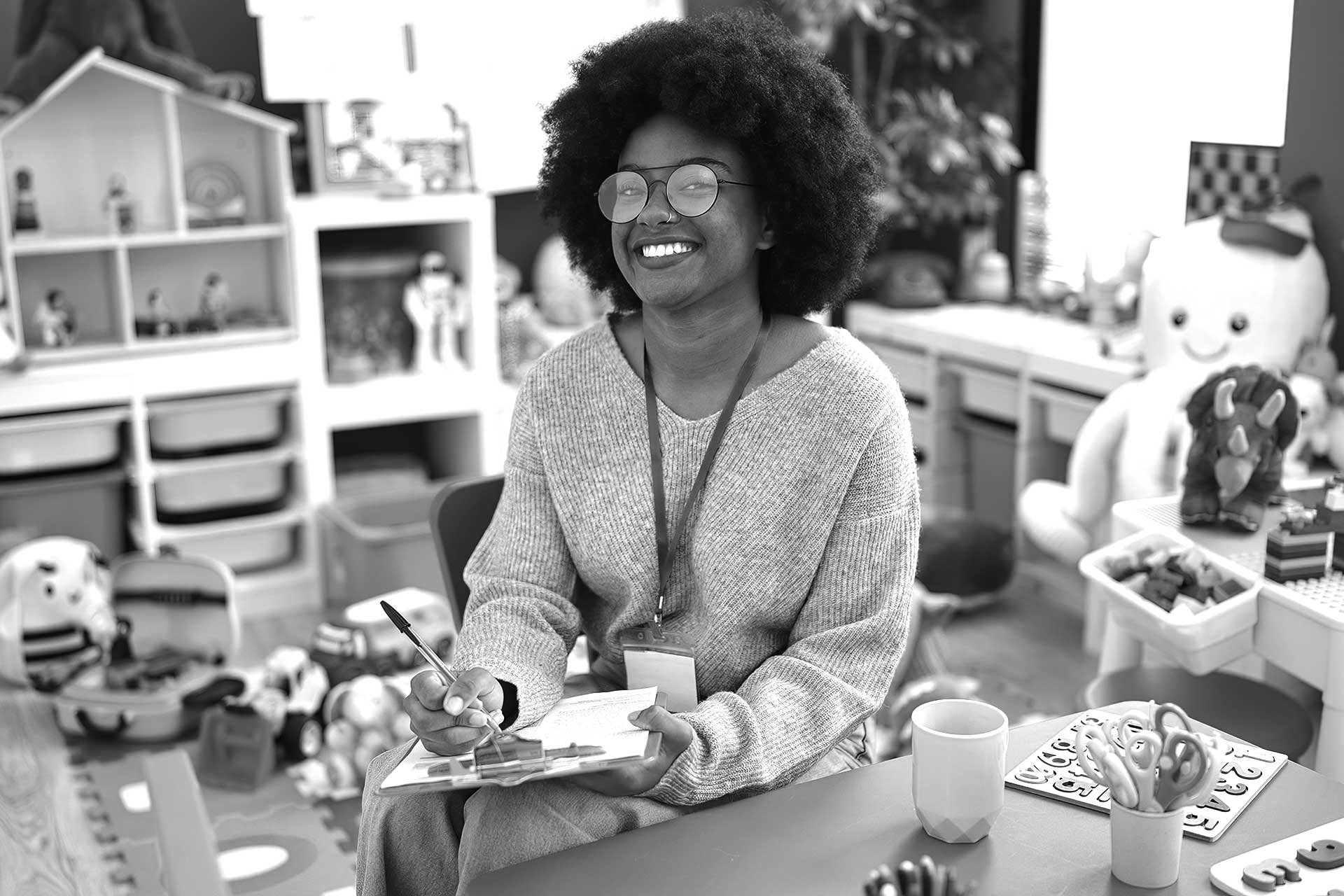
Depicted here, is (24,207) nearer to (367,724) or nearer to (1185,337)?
(367,724)

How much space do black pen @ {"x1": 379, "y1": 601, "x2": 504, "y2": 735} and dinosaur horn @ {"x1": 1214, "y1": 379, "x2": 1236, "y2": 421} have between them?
1258mm

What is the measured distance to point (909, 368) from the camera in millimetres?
3750

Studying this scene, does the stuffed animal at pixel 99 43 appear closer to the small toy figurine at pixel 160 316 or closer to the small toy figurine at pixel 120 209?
the small toy figurine at pixel 120 209

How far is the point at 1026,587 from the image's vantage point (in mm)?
3480

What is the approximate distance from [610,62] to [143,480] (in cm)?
204

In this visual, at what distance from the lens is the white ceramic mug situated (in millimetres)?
1107

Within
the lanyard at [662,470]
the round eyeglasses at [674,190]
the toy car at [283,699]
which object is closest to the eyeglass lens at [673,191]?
the round eyeglasses at [674,190]

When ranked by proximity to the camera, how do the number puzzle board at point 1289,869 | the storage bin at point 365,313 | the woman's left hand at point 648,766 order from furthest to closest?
the storage bin at point 365,313
the woman's left hand at point 648,766
the number puzzle board at point 1289,869

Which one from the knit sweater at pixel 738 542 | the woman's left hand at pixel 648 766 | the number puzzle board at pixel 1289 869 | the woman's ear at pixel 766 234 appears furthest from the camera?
the woman's ear at pixel 766 234

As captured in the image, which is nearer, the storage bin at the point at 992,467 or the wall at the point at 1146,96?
the wall at the point at 1146,96

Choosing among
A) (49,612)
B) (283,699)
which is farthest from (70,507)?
(283,699)

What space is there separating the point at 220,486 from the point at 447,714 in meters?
2.29

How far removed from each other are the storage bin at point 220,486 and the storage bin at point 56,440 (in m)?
0.15

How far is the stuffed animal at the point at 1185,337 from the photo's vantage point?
277cm
